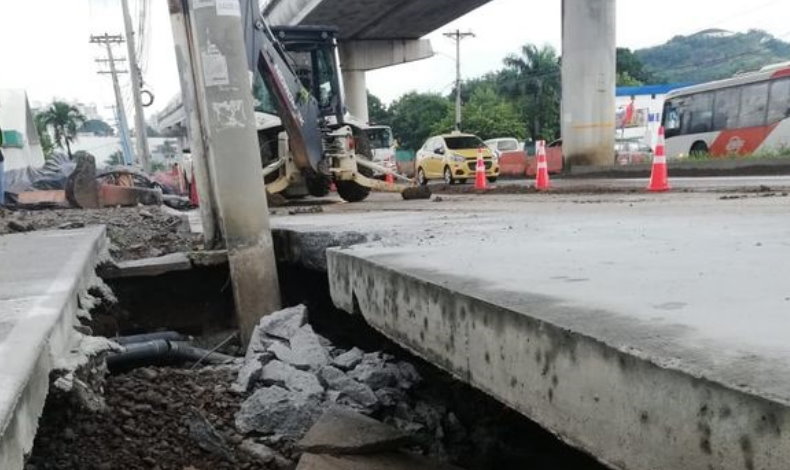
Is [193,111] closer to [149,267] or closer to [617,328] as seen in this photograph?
[149,267]

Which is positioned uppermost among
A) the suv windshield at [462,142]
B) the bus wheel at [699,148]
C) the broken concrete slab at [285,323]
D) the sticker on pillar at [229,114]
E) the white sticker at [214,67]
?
the white sticker at [214,67]

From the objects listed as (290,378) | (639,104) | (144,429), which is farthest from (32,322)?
(639,104)

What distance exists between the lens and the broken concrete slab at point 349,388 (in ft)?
11.3

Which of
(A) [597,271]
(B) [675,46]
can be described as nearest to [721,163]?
(A) [597,271]

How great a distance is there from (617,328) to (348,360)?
8.38 feet

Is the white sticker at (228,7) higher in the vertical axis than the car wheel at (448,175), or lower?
higher

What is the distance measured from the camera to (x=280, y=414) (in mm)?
3254

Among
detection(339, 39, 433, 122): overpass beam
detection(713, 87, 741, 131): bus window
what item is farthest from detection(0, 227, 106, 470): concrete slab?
detection(339, 39, 433, 122): overpass beam

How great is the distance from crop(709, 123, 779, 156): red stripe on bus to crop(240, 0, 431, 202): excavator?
473 inches

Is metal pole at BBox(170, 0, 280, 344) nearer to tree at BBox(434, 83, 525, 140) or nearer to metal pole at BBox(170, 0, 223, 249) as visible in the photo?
metal pole at BBox(170, 0, 223, 249)

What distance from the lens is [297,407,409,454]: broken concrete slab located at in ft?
8.80

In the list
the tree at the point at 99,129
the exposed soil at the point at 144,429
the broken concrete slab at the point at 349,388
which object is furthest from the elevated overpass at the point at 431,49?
the tree at the point at 99,129

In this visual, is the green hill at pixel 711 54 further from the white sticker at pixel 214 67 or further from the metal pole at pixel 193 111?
the white sticker at pixel 214 67

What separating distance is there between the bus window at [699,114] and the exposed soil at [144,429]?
1939 centimetres
